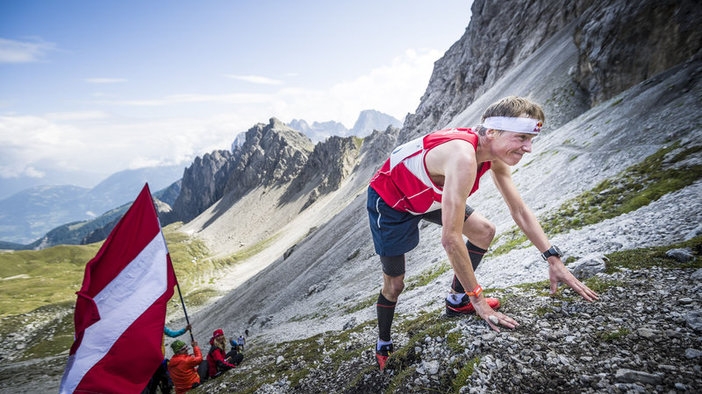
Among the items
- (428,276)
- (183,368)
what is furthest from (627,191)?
(183,368)

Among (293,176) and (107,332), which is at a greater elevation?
(293,176)

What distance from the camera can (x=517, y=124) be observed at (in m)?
4.55

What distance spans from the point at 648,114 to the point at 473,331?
17.1 metres

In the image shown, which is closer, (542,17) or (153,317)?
(153,317)

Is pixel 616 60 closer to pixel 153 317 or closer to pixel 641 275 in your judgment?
pixel 641 275

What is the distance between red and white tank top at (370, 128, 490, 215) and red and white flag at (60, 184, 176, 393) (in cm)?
843

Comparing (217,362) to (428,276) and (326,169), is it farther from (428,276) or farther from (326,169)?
(326,169)

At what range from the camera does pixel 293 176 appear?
176875mm

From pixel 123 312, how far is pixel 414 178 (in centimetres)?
927

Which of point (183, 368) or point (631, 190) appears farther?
point (183, 368)

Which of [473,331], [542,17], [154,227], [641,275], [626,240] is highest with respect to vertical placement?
[542,17]

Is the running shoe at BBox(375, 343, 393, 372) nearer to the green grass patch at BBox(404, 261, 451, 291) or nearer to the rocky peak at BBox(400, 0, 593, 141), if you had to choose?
the green grass patch at BBox(404, 261, 451, 291)

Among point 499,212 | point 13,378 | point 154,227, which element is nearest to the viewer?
point 154,227

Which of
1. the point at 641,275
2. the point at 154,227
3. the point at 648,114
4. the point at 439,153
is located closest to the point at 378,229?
the point at 439,153
